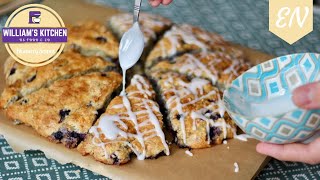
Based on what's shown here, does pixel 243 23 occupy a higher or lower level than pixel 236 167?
higher

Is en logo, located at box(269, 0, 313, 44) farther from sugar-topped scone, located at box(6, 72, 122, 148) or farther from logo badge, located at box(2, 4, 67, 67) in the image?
logo badge, located at box(2, 4, 67, 67)

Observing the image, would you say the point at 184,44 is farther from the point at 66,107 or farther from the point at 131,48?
the point at 66,107

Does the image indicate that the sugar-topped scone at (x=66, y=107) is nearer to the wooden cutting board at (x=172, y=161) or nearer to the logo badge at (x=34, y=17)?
the wooden cutting board at (x=172, y=161)

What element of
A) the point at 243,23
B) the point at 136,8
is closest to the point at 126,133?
the point at 136,8

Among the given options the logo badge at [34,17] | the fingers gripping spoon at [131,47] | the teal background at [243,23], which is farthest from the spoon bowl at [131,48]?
the teal background at [243,23]

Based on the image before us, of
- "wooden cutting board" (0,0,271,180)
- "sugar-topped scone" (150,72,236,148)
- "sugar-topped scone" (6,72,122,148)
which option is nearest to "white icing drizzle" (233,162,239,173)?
"wooden cutting board" (0,0,271,180)

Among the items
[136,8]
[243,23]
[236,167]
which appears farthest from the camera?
[243,23]

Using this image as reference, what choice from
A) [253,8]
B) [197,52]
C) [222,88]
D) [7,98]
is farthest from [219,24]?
[7,98]
